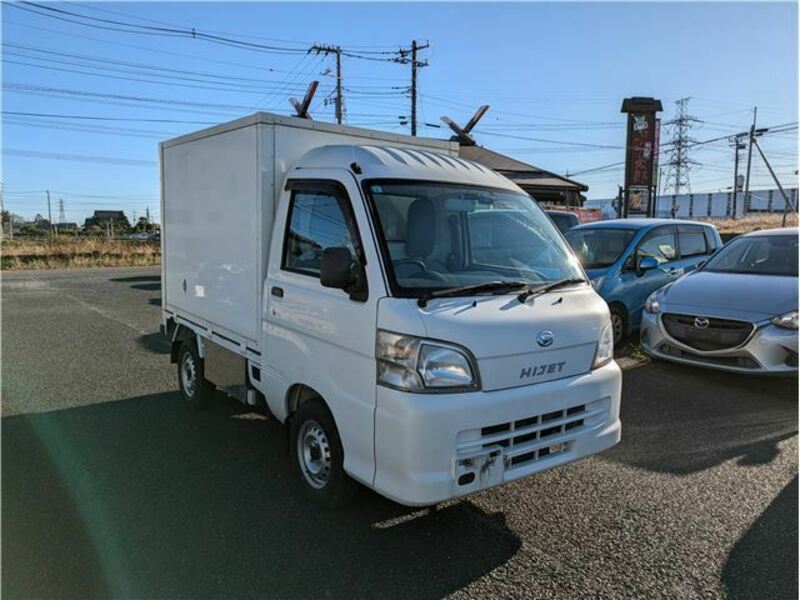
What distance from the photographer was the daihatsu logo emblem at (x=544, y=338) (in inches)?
125

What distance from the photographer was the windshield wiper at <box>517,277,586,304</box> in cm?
331

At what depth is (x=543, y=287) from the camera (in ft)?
11.4

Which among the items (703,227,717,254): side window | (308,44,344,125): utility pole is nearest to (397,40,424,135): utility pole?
(308,44,344,125): utility pole

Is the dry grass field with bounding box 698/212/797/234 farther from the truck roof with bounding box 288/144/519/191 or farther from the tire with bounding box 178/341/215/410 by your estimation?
the tire with bounding box 178/341/215/410

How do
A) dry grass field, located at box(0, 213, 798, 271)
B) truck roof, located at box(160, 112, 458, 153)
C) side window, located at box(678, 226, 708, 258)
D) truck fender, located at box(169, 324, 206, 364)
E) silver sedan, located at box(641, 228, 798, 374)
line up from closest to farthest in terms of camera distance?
truck roof, located at box(160, 112, 458, 153) → truck fender, located at box(169, 324, 206, 364) → silver sedan, located at box(641, 228, 798, 374) → side window, located at box(678, 226, 708, 258) → dry grass field, located at box(0, 213, 798, 271)

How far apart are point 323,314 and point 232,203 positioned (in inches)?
61.5

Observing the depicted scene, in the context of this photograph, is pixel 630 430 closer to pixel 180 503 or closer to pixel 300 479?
pixel 300 479

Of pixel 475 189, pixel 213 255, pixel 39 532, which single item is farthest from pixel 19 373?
pixel 475 189

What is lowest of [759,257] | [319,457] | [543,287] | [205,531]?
[205,531]

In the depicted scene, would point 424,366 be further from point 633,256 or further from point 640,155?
point 640,155

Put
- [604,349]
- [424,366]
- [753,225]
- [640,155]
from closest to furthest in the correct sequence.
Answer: [424,366] → [604,349] → [640,155] → [753,225]

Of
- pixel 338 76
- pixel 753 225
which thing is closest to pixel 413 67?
pixel 338 76

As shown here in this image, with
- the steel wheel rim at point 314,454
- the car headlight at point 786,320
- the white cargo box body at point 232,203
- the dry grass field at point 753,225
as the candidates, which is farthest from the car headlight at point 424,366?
the dry grass field at point 753,225

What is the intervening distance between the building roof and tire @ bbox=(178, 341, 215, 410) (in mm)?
22796
